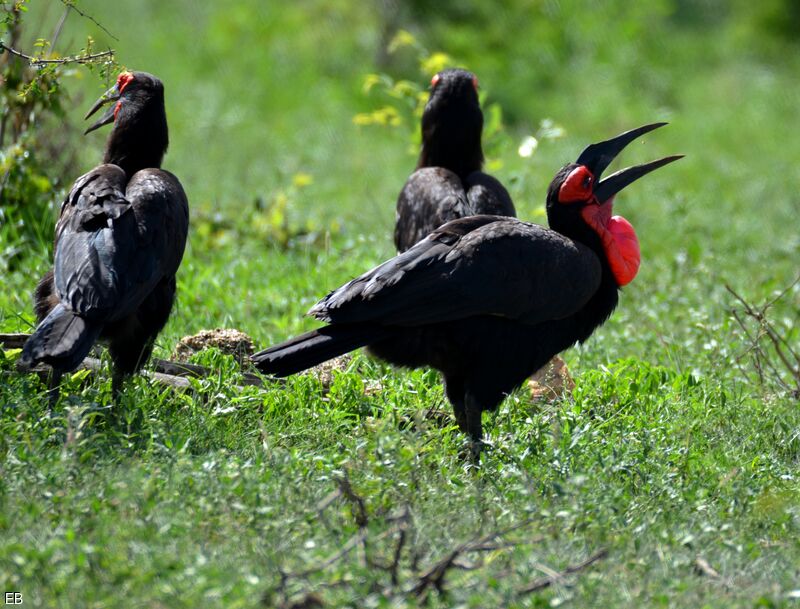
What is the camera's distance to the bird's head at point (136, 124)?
5.08 metres

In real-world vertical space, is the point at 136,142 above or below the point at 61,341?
above

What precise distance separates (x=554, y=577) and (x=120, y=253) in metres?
2.14

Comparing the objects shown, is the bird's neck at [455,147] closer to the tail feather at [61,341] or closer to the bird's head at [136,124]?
the bird's head at [136,124]

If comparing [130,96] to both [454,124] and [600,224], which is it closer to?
[454,124]

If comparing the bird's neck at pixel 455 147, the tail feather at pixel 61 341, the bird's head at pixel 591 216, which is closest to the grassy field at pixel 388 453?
the tail feather at pixel 61 341

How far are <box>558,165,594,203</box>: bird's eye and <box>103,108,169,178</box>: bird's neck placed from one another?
1.74 meters

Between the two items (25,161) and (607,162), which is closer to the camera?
(607,162)

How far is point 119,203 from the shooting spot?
459 centimetres

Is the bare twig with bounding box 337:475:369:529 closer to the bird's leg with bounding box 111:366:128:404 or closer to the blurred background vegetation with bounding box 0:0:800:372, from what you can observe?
the bird's leg with bounding box 111:366:128:404

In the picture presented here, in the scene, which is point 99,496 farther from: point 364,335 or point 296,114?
point 296,114

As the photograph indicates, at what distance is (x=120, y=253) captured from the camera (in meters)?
4.43

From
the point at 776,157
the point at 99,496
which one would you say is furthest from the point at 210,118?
the point at 99,496

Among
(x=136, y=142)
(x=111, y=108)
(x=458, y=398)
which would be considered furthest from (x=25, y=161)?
(x=458, y=398)

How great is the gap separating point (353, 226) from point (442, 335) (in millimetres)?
3908
